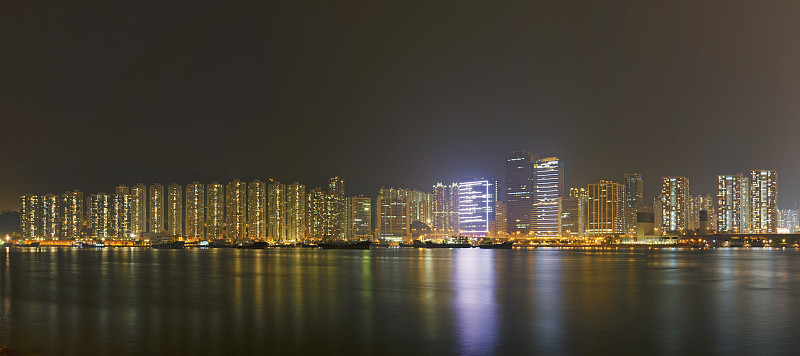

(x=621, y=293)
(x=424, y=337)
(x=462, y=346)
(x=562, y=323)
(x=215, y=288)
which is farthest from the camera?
(x=215, y=288)

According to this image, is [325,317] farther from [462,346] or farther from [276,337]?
[462,346]

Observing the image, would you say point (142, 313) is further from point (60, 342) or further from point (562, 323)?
point (562, 323)

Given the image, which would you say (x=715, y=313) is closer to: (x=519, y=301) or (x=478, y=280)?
(x=519, y=301)

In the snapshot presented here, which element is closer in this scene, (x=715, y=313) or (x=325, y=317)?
(x=325, y=317)

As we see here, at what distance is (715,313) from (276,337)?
17.8 m

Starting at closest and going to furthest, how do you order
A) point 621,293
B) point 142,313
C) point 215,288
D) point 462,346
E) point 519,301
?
point 462,346 < point 142,313 < point 519,301 < point 621,293 < point 215,288

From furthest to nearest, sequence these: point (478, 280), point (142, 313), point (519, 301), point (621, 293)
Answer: point (478, 280)
point (621, 293)
point (519, 301)
point (142, 313)

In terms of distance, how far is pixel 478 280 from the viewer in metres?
47.0

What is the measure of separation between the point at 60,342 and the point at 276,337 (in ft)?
20.0

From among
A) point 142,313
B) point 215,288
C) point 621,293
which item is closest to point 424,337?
point 142,313

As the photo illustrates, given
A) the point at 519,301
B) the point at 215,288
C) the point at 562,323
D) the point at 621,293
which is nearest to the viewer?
the point at 562,323

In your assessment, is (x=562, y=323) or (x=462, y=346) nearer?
(x=462, y=346)

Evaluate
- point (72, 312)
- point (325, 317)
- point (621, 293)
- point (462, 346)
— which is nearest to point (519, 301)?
point (621, 293)

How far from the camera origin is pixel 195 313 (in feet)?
88.8
